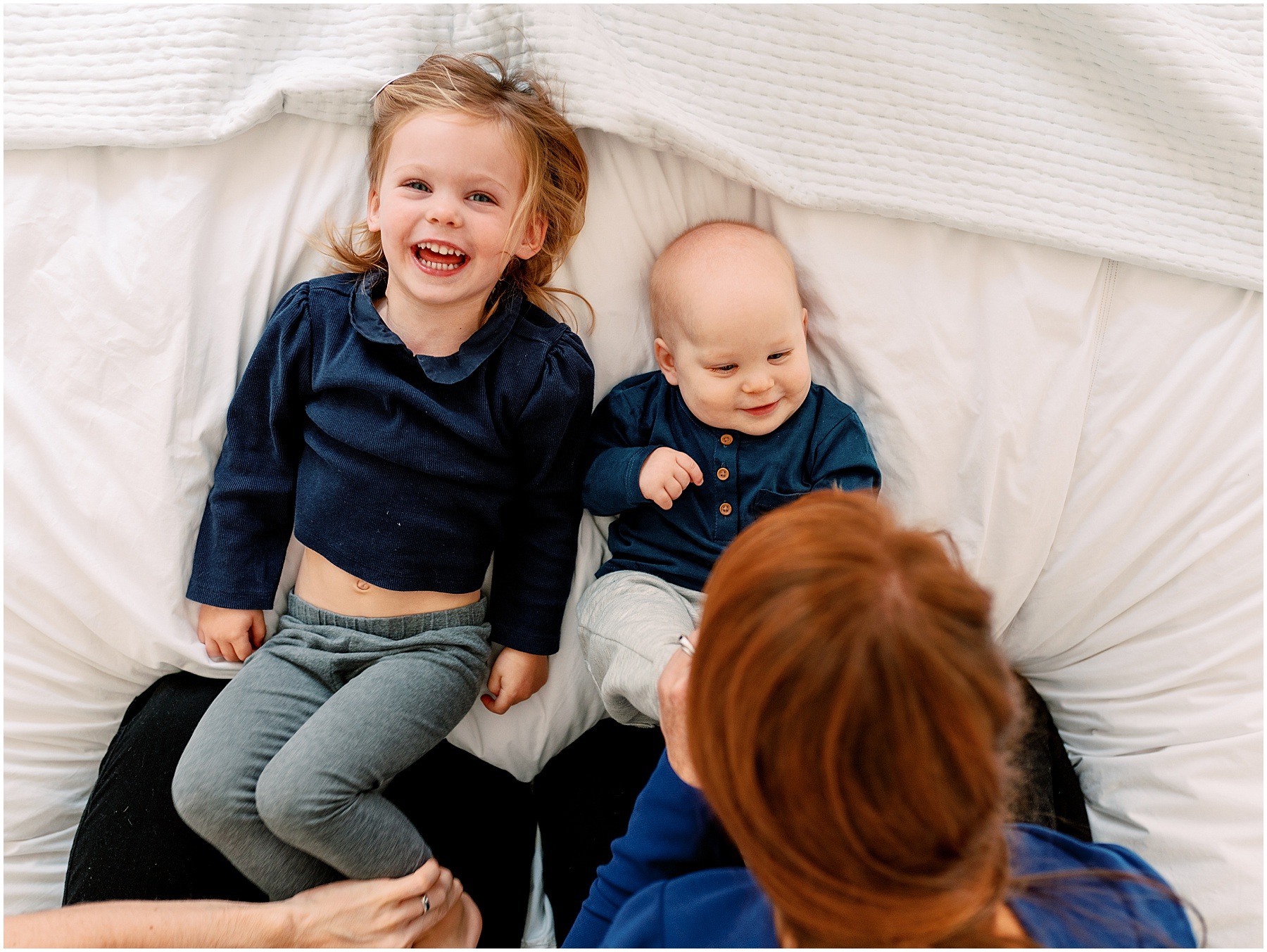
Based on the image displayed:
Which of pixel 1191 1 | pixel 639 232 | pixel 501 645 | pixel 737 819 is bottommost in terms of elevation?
pixel 501 645

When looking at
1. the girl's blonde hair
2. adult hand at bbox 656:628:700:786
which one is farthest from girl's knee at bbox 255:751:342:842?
the girl's blonde hair

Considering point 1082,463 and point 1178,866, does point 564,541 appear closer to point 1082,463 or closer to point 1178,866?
point 1082,463

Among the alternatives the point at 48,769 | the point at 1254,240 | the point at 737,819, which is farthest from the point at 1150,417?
the point at 48,769

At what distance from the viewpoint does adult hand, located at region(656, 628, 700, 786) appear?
912mm

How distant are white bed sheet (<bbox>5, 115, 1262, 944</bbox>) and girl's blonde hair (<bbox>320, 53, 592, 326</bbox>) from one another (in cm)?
4

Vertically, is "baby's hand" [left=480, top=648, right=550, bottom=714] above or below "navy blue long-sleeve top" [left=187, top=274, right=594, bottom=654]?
below

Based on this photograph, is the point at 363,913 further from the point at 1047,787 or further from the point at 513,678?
the point at 1047,787

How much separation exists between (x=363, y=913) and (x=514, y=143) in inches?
37.5

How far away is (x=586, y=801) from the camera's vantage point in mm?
1205

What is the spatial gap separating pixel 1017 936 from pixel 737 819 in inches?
11.8

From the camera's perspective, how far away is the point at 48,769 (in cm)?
117

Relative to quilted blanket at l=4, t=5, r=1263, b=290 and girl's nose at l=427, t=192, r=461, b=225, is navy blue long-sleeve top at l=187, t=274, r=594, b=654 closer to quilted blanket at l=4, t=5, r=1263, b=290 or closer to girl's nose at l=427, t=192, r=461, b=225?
girl's nose at l=427, t=192, r=461, b=225

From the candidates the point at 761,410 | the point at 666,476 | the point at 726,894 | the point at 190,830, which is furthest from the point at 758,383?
the point at 190,830

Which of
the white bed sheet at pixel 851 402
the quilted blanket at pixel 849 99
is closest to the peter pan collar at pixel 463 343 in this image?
the white bed sheet at pixel 851 402
